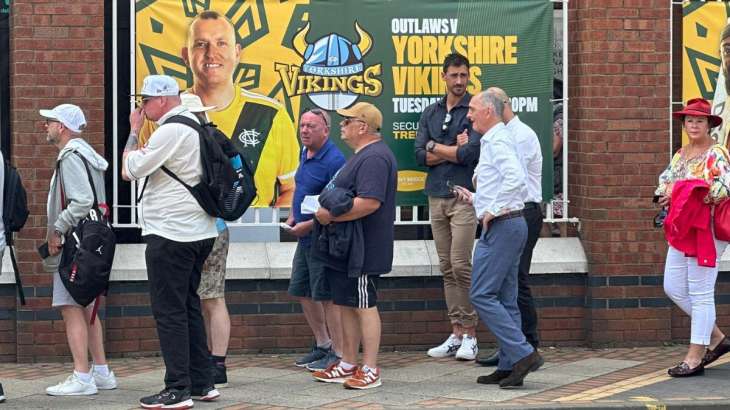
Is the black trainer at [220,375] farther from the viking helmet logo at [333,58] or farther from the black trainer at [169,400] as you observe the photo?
the viking helmet logo at [333,58]

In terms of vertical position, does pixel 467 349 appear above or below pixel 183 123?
below

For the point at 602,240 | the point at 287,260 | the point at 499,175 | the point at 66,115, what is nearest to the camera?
the point at 66,115

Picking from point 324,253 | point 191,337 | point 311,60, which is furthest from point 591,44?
point 191,337

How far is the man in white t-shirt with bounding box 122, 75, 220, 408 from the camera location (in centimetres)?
779

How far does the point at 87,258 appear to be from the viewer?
8234 millimetres

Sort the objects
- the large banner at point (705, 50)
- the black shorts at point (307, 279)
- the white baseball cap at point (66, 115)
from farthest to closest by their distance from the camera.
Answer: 1. the large banner at point (705, 50)
2. the black shorts at point (307, 279)
3. the white baseball cap at point (66, 115)

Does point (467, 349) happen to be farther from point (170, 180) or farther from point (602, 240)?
point (170, 180)

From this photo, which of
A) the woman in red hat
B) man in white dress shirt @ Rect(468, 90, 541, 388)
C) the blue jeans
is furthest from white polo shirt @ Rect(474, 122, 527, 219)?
the woman in red hat

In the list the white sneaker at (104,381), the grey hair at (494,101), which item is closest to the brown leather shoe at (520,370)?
the grey hair at (494,101)

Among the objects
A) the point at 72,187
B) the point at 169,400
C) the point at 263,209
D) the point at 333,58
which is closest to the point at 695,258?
the point at 333,58

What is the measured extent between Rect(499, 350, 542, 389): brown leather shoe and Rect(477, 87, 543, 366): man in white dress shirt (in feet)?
2.96

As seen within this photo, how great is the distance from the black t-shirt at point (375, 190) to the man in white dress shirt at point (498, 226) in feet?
1.81

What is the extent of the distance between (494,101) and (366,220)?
109 cm

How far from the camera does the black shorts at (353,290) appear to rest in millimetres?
8508
